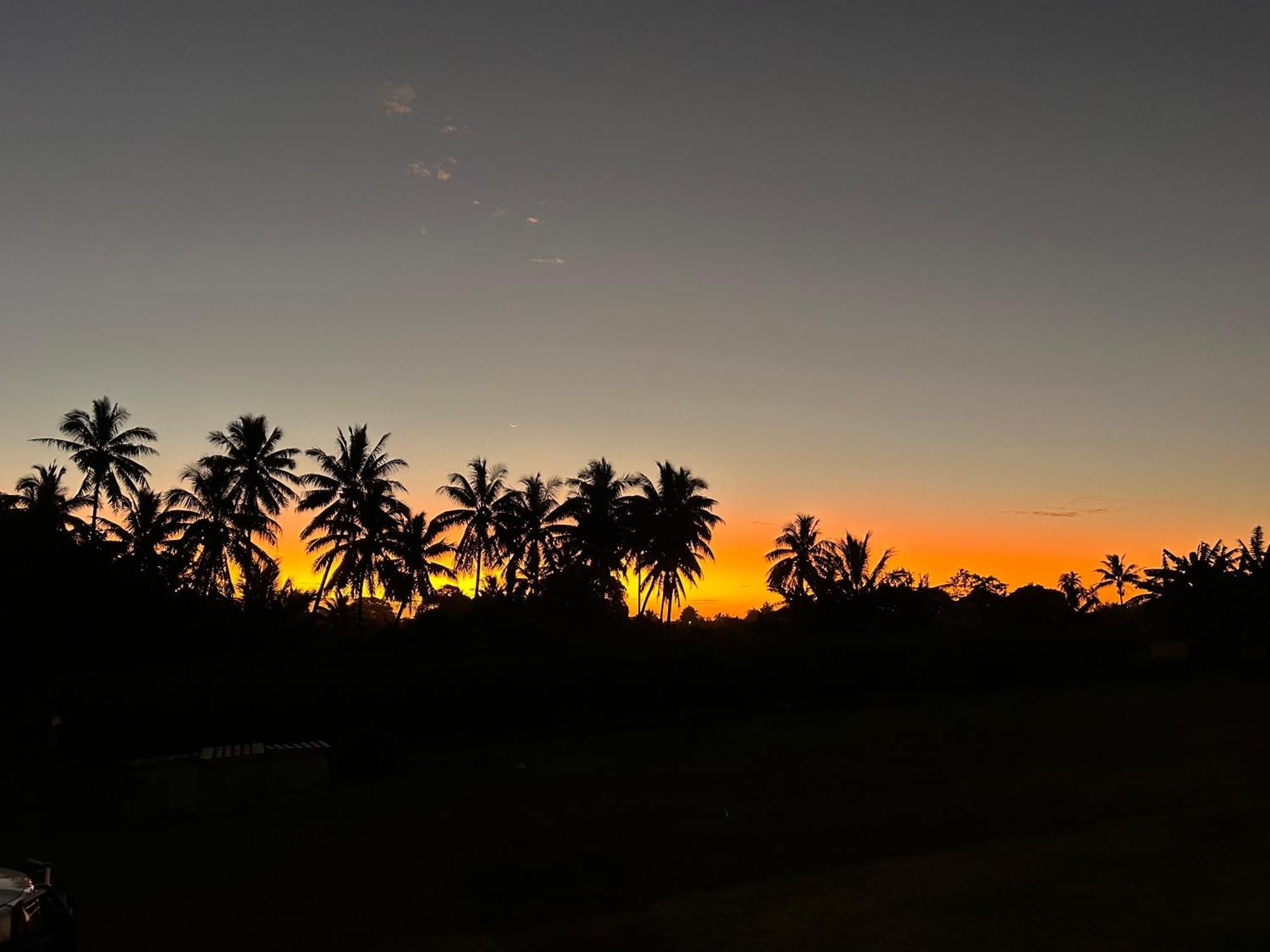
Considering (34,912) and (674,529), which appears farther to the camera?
(674,529)

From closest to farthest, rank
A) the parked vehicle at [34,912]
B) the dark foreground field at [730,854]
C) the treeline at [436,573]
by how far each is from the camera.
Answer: the parked vehicle at [34,912] → the dark foreground field at [730,854] → the treeline at [436,573]

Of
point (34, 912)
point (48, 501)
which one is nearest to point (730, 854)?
point (34, 912)

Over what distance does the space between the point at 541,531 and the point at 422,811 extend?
36567mm

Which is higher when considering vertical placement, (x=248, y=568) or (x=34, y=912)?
(x=248, y=568)

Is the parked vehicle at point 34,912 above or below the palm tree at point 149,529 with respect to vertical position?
below

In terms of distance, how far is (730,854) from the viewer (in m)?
11.5

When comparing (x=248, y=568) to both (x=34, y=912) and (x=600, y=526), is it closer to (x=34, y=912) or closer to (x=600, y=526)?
(x=600, y=526)

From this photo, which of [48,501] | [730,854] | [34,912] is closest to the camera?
[34,912]

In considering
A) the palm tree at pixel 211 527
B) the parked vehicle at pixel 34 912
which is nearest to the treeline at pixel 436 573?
the palm tree at pixel 211 527

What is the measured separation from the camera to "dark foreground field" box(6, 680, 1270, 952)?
8.60 m

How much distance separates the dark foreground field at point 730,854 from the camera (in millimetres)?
8602

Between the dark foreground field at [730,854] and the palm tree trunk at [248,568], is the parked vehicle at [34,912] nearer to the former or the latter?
the dark foreground field at [730,854]

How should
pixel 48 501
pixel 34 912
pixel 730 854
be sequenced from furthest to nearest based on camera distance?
1. pixel 48 501
2. pixel 730 854
3. pixel 34 912

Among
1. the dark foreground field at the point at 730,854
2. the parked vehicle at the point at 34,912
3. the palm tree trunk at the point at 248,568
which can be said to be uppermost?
the palm tree trunk at the point at 248,568
